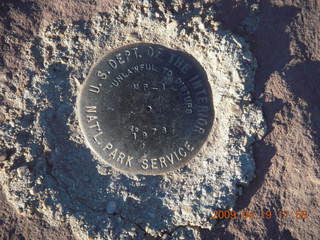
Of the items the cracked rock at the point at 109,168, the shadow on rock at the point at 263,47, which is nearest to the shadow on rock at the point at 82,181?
the cracked rock at the point at 109,168

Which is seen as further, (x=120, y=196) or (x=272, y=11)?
(x=272, y=11)

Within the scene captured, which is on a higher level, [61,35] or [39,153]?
[61,35]

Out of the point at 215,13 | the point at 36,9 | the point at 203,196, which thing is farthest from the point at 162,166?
the point at 36,9

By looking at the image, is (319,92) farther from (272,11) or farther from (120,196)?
(120,196)

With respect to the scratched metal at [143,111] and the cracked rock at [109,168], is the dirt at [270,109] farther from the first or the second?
the scratched metal at [143,111]

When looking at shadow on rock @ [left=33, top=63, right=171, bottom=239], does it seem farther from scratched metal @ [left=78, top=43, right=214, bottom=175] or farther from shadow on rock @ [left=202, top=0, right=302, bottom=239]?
shadow on rock @ [left=202, top=0, right=302, bottom=239]

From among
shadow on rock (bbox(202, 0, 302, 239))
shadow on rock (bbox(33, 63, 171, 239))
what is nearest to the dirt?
shadow on rock (bbox(202, 0, 302, 239))

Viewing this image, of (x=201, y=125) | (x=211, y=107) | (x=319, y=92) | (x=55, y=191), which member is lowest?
(x=55, y=191)
